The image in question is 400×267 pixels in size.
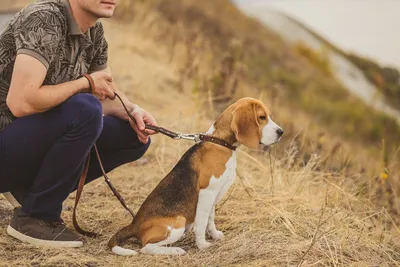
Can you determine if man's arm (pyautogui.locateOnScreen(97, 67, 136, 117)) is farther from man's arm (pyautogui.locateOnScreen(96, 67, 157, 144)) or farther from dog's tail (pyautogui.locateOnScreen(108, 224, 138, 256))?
dog's tail (pyautogui.locateOnScreen(108, 224, 138, 256))

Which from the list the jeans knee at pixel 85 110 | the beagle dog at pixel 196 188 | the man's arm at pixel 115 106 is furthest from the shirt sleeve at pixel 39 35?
the beagle dog at pixel 196 188

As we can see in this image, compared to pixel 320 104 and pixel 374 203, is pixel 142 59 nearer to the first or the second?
pixel 374 203

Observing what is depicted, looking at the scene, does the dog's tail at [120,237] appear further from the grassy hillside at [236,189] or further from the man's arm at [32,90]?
the man's arm at [32,90]

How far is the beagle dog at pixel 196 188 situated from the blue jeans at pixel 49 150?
0.52m

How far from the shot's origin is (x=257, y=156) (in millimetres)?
7219

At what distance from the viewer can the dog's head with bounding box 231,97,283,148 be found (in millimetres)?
3992

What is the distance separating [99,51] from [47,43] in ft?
2.51

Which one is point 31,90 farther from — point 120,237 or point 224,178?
point 224,178

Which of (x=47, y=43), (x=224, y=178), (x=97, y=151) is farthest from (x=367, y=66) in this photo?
(x=47, y=43)

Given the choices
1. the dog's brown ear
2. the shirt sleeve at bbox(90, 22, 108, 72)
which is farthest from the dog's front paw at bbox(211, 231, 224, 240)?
the shirt sleeve at bbox(90, 22, 108, 72)

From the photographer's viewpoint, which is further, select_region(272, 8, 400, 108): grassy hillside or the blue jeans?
select_region(272, 8, 400, 108): grassy hillside

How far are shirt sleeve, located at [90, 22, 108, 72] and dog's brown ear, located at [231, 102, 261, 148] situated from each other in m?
1.16

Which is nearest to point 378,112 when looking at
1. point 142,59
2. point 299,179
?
point 142,59

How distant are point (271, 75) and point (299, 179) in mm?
12917
